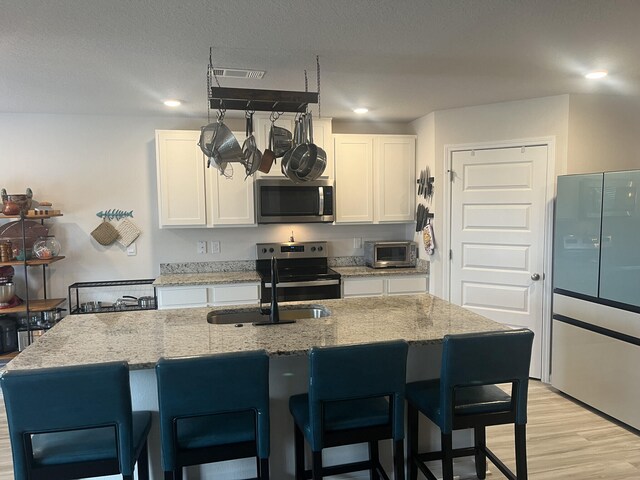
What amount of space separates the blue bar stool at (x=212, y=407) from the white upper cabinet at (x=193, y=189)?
2.63 meters

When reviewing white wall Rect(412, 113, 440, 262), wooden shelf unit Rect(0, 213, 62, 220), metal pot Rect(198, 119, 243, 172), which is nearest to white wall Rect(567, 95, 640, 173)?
white wall Rect(412, 113, 440, 262)

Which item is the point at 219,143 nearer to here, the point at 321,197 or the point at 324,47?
the point at 324,47

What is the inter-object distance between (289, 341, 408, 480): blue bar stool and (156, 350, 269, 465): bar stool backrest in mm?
224

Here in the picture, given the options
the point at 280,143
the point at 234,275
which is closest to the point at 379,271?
the point at 234,275

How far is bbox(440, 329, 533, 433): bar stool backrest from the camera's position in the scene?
1.87 metres

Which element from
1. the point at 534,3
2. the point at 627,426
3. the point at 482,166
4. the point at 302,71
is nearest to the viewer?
the point at 534,3

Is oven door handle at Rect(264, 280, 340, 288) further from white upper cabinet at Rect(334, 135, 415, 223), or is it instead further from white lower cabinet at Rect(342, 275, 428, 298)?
white upper cabinet at Rect(334, 135, 415, 223)

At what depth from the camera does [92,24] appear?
2.10 m

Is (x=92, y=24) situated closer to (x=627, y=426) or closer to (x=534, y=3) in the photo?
(x=534, y=3)

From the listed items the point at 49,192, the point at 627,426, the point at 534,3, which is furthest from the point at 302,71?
the point at 627,426

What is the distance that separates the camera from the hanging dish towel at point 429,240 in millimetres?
4278

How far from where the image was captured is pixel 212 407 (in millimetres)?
1669

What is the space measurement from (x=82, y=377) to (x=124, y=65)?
2.00m

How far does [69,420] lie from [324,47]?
2159 mm
